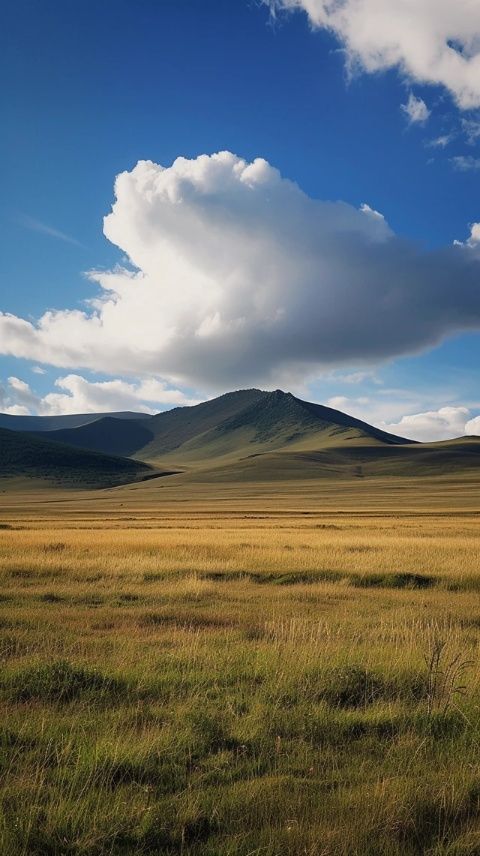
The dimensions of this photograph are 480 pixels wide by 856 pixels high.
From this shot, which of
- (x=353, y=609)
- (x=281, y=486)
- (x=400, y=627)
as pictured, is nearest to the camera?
(x=400, y=627)

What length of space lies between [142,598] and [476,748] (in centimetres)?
1202

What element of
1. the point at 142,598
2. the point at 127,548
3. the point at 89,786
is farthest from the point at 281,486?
the point at 89,786

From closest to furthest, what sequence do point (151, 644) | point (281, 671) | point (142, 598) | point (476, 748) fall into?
point (476, 748), point (281, 671), point (151, 644), point (142, 598)

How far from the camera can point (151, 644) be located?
1139 centimetres

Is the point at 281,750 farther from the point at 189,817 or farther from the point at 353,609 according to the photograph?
the point at 353,609

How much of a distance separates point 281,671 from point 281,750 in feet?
8.81

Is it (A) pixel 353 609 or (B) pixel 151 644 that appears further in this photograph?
(A) pixel 353 609

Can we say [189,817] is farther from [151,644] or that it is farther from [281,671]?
[151,644]

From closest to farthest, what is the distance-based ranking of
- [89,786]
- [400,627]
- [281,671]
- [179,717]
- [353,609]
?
[89,786] < [179,717] < [281,671] < [400,627] < [353,609]

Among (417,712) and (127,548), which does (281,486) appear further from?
(417,712)

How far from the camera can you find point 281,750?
Answer: 6.58 meters

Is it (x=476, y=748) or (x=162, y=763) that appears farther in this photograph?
(x=476, y=748)

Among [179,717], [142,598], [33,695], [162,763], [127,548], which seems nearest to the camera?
[162,763]

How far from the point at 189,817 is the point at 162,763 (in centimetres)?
119
